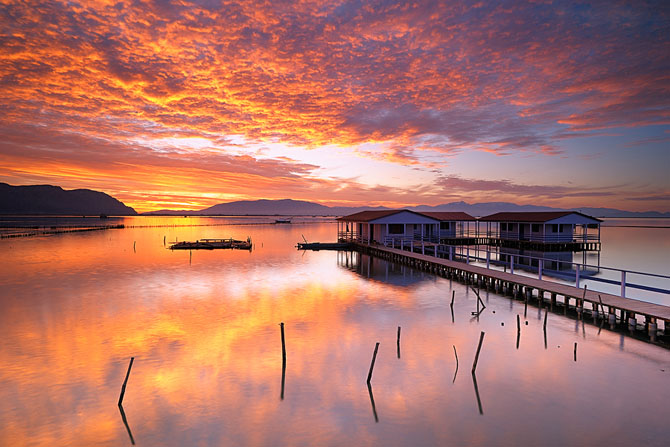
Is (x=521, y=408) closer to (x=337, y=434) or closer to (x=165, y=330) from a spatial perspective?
(x=337, y=434)

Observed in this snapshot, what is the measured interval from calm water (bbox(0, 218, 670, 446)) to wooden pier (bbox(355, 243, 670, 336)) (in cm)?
110

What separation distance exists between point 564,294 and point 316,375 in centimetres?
1360

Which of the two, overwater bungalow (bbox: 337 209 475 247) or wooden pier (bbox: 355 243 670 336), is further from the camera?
overwater bungalow (bbox: 337 209 475 247)

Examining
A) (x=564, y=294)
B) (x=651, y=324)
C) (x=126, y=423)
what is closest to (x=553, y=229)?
(x=564, y=294)

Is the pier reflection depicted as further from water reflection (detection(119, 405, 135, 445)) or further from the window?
water reflection (detection(119, 405, 135, 445))

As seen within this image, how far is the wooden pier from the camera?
16.0 m

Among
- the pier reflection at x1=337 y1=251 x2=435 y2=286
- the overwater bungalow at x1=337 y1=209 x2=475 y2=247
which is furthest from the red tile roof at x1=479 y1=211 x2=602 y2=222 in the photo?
the pier reflection at x1=337 y1=251 x2=435 y2=286

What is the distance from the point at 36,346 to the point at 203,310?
25.6 ft

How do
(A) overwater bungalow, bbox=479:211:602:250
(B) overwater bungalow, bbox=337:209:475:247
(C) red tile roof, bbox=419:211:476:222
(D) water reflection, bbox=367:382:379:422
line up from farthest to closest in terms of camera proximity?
(C) red tile roof, bbox=419:211:476:222 < (A) overwater bungalow, bbox=479:211:602:250 < (B) overwater bungalow, bbox=337:209:475:247 < (D) water reflection, bbox=367:382:379:422

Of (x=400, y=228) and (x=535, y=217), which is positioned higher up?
(x=535, y=217)

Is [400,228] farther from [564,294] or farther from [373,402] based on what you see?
[373,402]

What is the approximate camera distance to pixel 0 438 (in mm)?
9312

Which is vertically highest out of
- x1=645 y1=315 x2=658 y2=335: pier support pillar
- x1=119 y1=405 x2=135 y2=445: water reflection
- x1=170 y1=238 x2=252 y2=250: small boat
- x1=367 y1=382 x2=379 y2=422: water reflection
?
x1=170 y1=238 x2=252 y2=250: small boat

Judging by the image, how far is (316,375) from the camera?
514 inches
